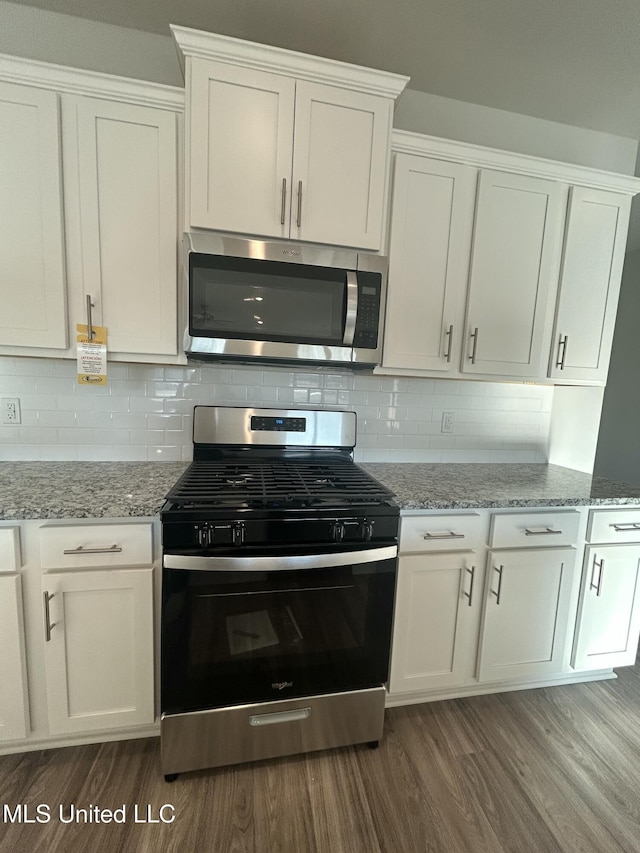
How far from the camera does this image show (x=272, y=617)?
1295 mm

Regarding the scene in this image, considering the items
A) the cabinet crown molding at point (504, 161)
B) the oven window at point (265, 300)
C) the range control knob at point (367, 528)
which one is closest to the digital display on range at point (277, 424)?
the oven window at point (265, 300)

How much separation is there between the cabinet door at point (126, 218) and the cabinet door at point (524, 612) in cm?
172

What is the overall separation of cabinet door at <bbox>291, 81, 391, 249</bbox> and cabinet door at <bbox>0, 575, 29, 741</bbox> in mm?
1609

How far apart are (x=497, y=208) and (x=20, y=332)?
2.09m

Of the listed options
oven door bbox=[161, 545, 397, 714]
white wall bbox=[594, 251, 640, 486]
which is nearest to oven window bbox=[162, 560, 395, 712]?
oven door bbox=[161, 545, 397, 714]

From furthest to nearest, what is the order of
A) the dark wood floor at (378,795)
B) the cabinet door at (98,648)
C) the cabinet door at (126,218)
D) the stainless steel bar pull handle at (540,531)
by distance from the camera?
the stainless steel bar pull handle at (540,531) < the cabinet door at (126,218) < the cabinet door at (98,648) < the dark wood floor at (378,795)

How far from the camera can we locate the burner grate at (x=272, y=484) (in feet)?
4.19

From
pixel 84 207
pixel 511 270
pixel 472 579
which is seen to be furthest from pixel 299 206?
pixel 472 579

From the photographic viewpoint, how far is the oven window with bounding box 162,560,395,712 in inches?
48.4

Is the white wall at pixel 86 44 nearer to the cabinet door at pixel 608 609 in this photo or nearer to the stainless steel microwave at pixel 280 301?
the stainless steel microwave at pixel 280 301

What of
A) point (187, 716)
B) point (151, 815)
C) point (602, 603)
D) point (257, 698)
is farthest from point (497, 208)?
point (151, 815)

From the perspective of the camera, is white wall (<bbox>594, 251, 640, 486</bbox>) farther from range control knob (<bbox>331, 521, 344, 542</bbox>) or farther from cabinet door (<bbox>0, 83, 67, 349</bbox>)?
cabinet door (<bbox>0, 83, 67, 349</bbox>)

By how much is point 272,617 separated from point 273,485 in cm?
46

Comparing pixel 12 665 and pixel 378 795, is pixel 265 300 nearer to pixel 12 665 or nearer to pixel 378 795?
pixel 12 665
